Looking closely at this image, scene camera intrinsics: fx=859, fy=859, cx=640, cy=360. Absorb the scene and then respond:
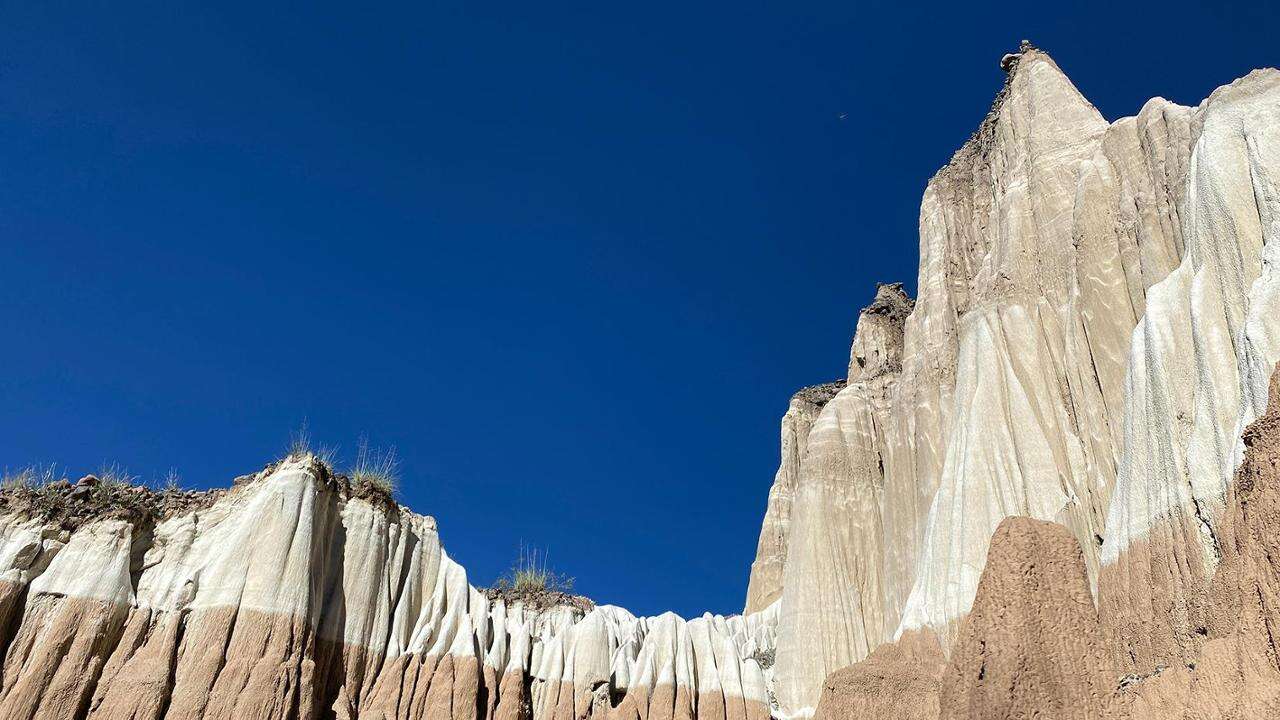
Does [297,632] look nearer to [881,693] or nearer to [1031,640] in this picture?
[881,693]

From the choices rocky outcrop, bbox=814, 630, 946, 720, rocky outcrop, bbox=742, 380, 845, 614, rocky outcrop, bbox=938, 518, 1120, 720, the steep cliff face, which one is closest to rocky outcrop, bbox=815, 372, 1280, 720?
rocky outcrop, bbox=938, 518, 1120, 720

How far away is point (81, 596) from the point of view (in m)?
16.7

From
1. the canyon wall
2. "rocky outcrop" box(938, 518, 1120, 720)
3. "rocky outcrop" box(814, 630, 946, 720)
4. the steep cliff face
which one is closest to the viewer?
"rocky outcrop" box(938, 518, 1120, 720)

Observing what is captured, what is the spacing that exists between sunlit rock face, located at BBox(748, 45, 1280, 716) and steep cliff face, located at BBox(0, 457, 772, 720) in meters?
4.91

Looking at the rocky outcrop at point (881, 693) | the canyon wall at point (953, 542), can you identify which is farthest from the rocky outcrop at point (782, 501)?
the rocky outcrop at point (881, 693)

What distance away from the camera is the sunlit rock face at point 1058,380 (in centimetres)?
1192

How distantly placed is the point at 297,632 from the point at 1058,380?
18.4 meters

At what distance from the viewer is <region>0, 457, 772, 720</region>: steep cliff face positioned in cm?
1619

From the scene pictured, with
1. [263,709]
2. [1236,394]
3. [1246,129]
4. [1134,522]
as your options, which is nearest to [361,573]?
[263,709]

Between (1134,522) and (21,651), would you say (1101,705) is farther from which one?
(21,651)

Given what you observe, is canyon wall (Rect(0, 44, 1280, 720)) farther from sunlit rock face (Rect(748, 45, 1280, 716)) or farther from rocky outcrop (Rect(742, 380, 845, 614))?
rocky outcrop (Rect(742, 380, 845, 614))

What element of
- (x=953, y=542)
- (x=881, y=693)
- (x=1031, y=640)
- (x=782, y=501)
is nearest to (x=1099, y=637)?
(x=1031, y=640)

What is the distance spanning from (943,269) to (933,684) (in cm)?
1823

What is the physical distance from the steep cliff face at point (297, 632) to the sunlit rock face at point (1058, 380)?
4913 millimetres
